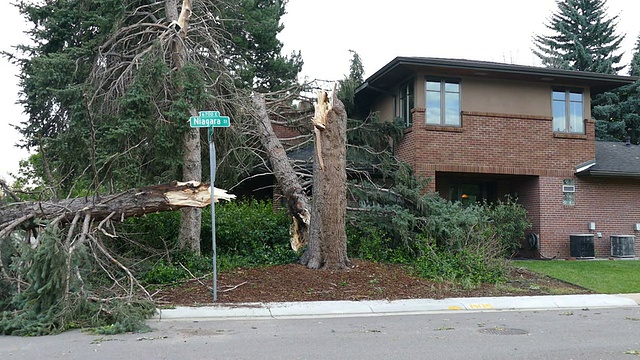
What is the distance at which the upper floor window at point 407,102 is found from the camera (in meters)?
18.3

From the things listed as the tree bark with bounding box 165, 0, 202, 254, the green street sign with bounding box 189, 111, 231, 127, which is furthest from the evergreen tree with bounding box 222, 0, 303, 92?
the green street sign with bounding box 189, 111, 231, 127

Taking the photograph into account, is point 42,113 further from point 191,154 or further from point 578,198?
point 578,198

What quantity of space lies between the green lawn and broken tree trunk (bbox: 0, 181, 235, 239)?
320 inches

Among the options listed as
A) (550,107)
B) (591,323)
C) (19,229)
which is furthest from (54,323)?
(550,107)

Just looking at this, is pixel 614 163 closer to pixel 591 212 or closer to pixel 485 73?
pixel 591 212

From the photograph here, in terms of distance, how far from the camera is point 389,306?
10516 millimetres

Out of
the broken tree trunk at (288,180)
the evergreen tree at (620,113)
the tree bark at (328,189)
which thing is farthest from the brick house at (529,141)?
the evergreen tree at (620,113)

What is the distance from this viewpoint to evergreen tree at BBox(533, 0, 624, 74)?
109 ft

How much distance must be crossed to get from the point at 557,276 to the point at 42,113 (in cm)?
1358

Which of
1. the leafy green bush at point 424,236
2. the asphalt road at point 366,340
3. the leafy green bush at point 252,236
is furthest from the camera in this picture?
the leafy green bush at point 252,236

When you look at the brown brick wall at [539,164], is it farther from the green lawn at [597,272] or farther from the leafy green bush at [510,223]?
the green lawn at [597,272]

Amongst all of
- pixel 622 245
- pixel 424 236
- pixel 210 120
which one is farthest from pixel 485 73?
pixel 210 120

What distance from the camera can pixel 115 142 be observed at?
12.4 meters

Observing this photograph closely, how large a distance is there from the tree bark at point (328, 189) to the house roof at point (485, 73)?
5.46 meters
